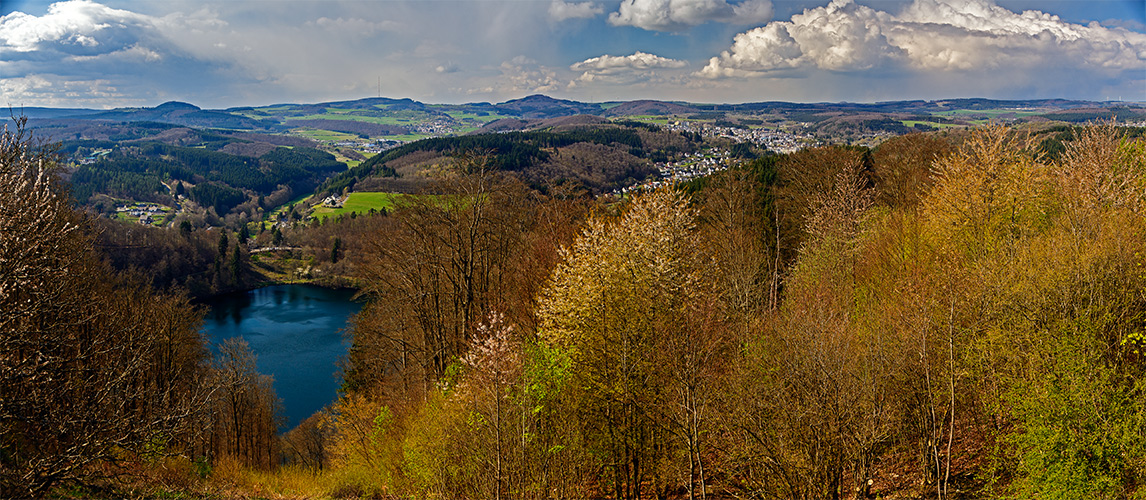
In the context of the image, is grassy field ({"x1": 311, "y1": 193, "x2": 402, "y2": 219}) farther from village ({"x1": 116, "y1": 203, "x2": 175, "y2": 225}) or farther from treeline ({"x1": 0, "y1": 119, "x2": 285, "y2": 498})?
treeline ({"x1": 0, "y1": 119, "x2": 285, "y2": 498})

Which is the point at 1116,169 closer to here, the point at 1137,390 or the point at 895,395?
the point at 1137,390

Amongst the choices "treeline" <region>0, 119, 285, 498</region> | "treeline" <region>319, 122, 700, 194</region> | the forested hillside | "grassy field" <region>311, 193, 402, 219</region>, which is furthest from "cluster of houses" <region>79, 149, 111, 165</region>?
"treeline" <region>0, 119, 285, 498</region>

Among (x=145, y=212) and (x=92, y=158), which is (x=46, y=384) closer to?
(x=145, y=212)

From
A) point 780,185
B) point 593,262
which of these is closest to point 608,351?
point 593,262

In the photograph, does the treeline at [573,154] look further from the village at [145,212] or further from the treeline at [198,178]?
the village at [145,212]

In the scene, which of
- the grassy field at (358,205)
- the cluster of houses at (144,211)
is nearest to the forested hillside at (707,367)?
the grassy field at (358,205)

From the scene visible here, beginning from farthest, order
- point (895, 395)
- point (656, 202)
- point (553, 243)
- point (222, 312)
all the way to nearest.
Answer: point (222, 312) → point (553, 243) → point (656, 202) → point (895, 395)
